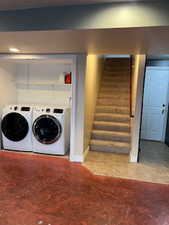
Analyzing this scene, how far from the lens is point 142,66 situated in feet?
10.5

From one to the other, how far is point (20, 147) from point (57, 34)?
268cm

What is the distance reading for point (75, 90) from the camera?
10.5 feet

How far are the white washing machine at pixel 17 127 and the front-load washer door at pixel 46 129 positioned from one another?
0.54 ft

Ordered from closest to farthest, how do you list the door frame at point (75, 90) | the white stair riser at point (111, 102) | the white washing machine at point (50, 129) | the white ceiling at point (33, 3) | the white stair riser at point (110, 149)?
the white ceiling at point (33, 3) < the door frame at point (75, 90) < the white washing machine at point (50, 129) < the white stair riser at point (110, 149) < the white stair riser at point (111, 102)

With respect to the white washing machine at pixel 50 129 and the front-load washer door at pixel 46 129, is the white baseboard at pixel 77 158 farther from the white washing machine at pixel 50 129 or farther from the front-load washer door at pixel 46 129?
the front-load washer door at pixel 46 129

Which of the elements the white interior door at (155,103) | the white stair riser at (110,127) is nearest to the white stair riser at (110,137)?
the white stair riser at (110,127)

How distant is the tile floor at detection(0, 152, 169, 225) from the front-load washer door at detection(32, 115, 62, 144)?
58 cm

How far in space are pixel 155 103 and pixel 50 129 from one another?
2995mm

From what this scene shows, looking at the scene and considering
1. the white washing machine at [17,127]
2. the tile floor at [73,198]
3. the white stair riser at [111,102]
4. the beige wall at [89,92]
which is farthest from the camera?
the white stair riser at [111,102]

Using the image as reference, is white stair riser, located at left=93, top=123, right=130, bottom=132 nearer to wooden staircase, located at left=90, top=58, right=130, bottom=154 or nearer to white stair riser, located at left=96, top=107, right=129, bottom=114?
wooden staircase, located at left=90, top=58, right=130, bottom=154

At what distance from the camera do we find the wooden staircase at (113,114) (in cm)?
403

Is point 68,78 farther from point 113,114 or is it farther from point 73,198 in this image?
point 73,198

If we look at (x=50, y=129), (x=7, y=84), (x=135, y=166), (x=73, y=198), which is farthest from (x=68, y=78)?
(x=73, y=198)

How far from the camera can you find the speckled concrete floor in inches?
115
